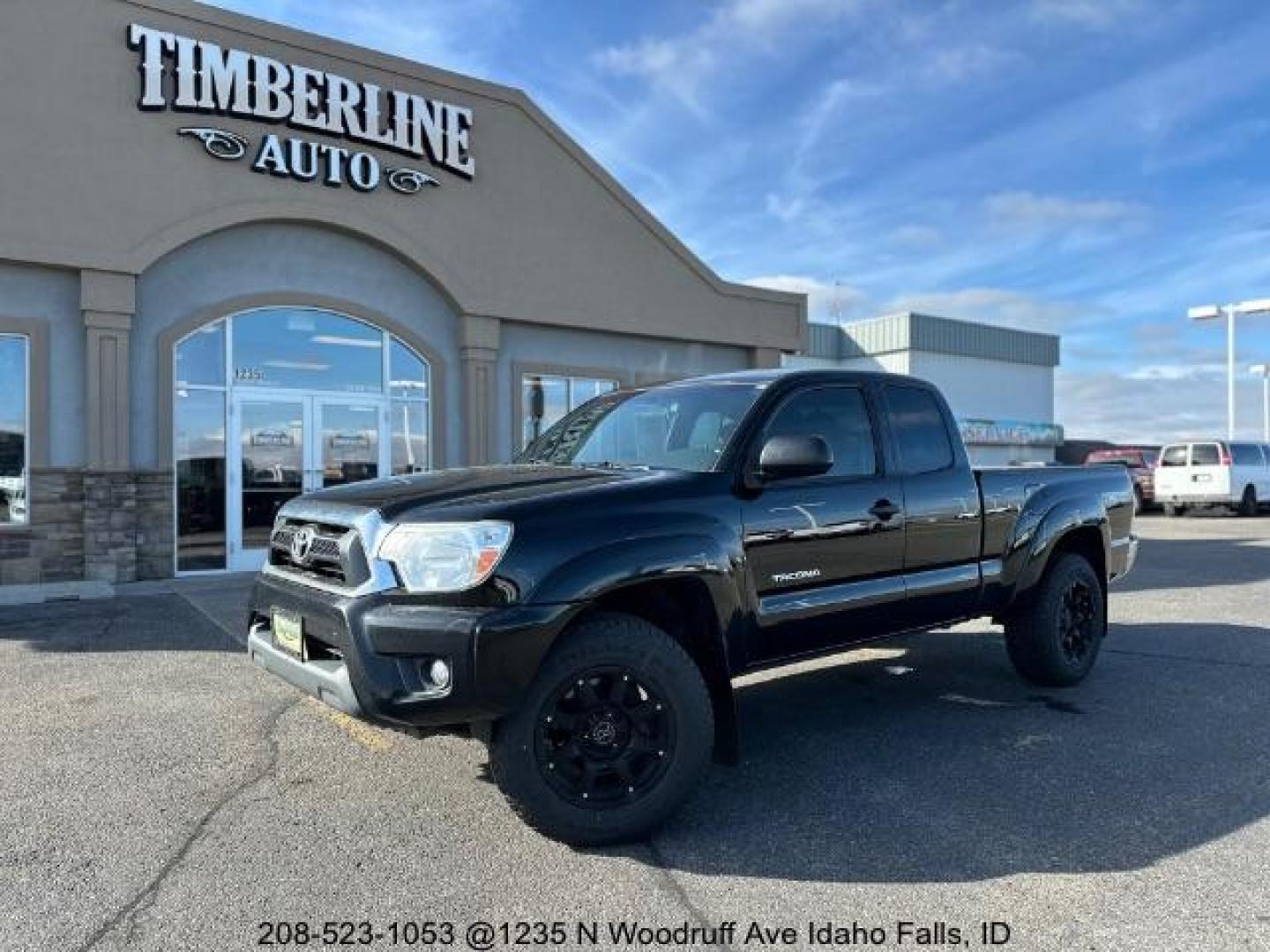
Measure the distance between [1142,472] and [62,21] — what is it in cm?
2655

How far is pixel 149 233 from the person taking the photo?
459 inches

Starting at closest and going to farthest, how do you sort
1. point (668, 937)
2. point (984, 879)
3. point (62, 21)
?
point (668, 937)
point (984, 879)
point (62, 21)

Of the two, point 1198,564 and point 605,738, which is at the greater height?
point 605,738

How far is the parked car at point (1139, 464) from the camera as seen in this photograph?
26734 millimetres

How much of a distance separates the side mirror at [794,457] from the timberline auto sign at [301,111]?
10467 mm

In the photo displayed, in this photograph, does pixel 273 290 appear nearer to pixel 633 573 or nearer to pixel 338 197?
pixel 338 197

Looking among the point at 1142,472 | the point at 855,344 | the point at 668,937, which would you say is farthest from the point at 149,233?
the point at 855,344

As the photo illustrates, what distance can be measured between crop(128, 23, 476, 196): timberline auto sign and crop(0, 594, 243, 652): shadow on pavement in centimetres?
582

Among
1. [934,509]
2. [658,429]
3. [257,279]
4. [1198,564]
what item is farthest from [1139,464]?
[658,429]

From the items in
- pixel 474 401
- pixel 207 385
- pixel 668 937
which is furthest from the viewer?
pixel 474 401

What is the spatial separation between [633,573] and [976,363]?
1726 inches

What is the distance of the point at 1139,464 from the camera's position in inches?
1100

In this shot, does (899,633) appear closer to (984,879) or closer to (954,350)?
(984,879)

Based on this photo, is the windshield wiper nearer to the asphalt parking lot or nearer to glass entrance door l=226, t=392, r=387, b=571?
the asphalt parking lot
